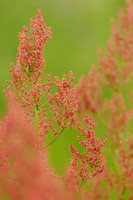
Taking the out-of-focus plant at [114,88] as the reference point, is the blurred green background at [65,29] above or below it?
above

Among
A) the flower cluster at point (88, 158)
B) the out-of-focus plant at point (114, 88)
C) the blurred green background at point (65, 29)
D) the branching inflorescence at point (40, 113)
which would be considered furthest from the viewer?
the blurred green background at point (65, 29)

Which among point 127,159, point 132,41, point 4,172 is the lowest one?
point 4,172

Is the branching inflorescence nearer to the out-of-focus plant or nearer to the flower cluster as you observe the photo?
the flower cluster

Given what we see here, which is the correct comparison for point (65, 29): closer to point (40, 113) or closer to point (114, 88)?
point (114, 88)

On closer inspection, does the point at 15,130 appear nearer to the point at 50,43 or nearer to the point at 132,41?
the point at 132,41

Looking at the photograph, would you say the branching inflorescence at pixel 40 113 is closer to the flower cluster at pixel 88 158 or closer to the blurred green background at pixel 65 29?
the flower cluster at pixel 88 158

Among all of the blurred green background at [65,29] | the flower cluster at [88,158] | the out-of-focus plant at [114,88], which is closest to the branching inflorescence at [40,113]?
the flower cluster at [88,158]

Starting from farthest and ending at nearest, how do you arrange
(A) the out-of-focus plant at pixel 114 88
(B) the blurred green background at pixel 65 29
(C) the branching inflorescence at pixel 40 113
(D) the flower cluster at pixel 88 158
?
(B) the blurred green background at pixel 65 29 → (A) the out-of-focus plant at pixel 114 88 → (D) the flower cluster at pixel 88 158 → (C) the branching inflorescence at pixel 40 113

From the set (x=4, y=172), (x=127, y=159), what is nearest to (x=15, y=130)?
(x=4, y=172)

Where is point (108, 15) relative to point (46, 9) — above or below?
above

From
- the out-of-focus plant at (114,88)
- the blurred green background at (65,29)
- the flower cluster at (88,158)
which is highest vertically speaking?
the blurred green background at (65,29)
